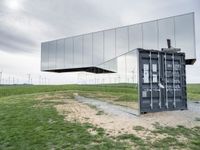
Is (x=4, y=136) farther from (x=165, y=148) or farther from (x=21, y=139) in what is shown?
(x=165, y=148)

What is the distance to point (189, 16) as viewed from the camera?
23.5 metres

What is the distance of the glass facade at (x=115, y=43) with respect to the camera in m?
23.6

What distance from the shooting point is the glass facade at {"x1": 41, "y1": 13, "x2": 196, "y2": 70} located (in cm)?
2364

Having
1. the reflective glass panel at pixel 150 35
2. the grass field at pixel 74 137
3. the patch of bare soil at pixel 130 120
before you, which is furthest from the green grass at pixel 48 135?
the reflective glass panel at pixel 150 35

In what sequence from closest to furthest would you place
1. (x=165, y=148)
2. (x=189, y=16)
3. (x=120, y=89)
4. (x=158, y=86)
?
→ (x=165, y=148) → (x=158, y=86) → (x=189, y=16) → (x=120, y=89)

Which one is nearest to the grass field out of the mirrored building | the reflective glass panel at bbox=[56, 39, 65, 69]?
the mirrored building

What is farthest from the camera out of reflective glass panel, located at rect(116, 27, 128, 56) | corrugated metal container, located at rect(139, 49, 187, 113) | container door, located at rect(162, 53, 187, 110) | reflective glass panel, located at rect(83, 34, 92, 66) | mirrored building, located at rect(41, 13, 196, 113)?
reflective glass panel, located at rect(83, 34, 92, 66)

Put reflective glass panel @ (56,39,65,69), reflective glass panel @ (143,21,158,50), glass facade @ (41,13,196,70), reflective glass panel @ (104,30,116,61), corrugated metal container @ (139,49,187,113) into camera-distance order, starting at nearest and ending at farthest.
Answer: corrugated metal container @ (139,49,187,113)
glass facade @ (41,13,196,70)
reflective glass panel @ (143,21,158,50)
reflective glass panel @ (104,30,116,61)
reflective glass panel @ (56,39,65,69)

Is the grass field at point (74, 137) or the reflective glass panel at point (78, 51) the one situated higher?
the reflective glass panel at point (78, 51)

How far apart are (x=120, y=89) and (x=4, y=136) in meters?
20.3

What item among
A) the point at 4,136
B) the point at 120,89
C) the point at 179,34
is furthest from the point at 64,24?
the point at 4,136

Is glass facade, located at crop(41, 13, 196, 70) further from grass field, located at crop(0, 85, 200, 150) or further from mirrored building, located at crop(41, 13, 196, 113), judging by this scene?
grass field, located at crop(0, 85, 200, 150)

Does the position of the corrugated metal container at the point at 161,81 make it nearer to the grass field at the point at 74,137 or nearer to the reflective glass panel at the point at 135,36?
the grass field at the point at 74,137

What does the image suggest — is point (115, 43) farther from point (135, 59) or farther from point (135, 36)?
point (135, 59)
